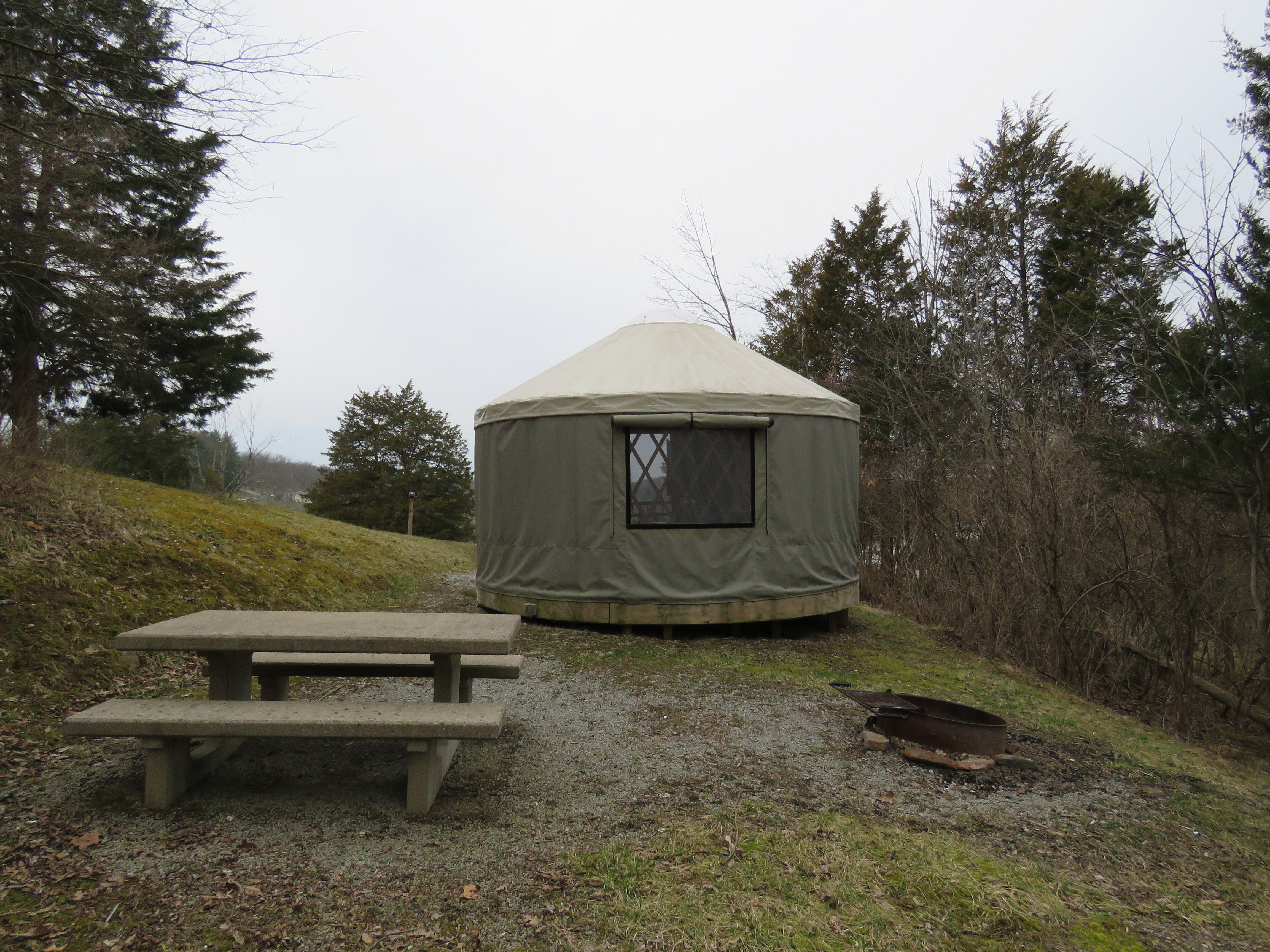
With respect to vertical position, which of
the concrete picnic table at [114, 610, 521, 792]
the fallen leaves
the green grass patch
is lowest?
the green grass patch

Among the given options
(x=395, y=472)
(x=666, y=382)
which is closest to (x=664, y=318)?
(x=666, y=382)

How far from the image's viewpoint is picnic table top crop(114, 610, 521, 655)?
2.12 metres

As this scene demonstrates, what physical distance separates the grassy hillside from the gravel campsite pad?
100 cm

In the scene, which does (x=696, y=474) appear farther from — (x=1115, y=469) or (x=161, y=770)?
(x=161, y=770)

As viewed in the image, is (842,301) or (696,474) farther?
(842,301)

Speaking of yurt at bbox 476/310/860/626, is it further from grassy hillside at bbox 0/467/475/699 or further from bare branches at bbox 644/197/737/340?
bare branches at bbox 644/197/737/340

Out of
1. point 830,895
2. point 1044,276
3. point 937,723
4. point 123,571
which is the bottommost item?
point 830,895

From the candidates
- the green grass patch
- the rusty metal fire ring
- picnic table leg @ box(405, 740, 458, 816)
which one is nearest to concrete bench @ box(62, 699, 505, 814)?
picnic table leg @ box(405, 740, 458, 816)

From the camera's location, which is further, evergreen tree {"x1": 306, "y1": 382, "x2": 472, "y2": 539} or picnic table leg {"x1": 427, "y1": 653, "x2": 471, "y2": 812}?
evergreen tree {"x1": 306, "y1": 382, "x2": 472, "y2": 539}

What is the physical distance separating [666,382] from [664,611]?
5.34 feet

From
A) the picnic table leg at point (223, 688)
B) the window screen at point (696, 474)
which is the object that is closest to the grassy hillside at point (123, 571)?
the picnic table leg at point (223, 688)

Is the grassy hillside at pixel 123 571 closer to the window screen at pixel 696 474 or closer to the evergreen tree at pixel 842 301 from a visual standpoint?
the window screen at pixel 696 474

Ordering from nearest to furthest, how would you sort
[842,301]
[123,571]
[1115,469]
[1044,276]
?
[123,571]
[1115,469]
[1044,276]
[842,301]

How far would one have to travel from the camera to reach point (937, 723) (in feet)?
9.35
